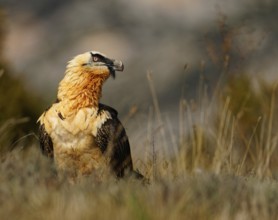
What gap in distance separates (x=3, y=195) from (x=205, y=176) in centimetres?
125

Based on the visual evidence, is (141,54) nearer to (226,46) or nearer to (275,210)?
(226,46)

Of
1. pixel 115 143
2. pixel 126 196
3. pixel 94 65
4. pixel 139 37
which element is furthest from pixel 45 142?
pixel 139 37

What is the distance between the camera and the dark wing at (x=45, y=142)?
777 centimetres

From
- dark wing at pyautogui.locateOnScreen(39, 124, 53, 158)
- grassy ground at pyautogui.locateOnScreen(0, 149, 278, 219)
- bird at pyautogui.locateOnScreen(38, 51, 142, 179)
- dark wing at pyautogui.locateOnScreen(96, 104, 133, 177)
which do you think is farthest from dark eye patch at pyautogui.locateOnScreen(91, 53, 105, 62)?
grassy ground at pyautogui.locateOnScreen(0, 149, 278, 219)

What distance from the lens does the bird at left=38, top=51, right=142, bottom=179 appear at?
7.59m

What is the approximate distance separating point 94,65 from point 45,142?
62 centimetres

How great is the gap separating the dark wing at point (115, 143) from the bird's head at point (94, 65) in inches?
9.7

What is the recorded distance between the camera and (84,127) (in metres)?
7.60

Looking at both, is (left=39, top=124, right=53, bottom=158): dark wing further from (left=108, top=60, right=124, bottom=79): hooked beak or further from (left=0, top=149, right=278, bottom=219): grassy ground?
Result: (left=0, top=149, right=278, bottom=219): grassy ground

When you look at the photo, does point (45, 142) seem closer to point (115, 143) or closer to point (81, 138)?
point (81, 138)

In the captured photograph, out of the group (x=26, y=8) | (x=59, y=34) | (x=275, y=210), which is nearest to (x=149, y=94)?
(x=59, y=34)

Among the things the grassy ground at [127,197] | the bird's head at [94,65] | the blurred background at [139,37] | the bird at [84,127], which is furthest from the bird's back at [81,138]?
the blurred background at [139,37]

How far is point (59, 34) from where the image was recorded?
2861 cm

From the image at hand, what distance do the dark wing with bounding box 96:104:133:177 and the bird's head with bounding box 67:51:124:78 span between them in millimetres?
246
